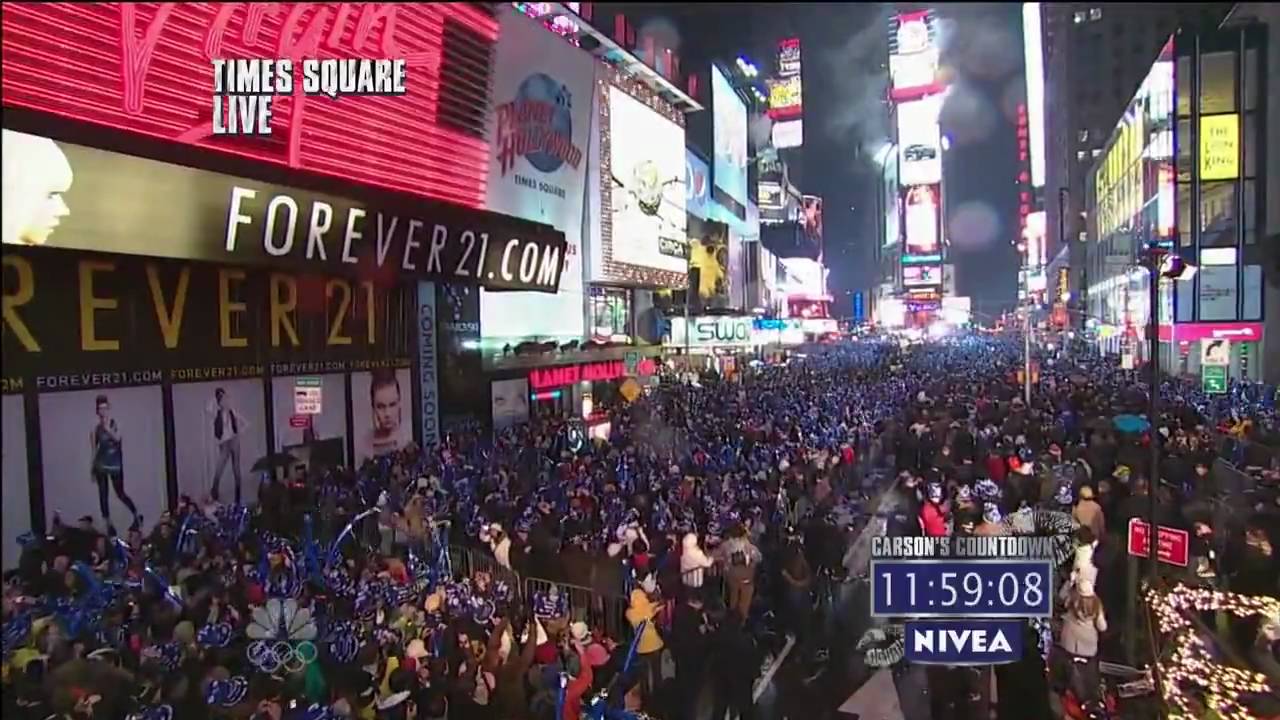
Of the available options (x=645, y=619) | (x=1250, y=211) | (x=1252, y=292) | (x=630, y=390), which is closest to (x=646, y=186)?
(x=630, y=390)

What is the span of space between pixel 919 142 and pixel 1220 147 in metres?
16.5

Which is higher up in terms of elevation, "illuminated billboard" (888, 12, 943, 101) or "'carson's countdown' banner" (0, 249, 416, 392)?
"illuminated billboard" (888, 12, 943, 101)

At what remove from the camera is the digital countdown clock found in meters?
5.14

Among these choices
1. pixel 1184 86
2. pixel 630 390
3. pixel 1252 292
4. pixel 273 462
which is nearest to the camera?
pixel 273 462

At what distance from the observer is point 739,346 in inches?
543

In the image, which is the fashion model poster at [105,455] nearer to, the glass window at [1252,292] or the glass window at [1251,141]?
the glass window at [1252,292]

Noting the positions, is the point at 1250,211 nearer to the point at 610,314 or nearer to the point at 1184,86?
the point at 1184,86

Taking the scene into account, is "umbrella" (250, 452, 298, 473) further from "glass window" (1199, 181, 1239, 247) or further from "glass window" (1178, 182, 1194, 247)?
"glass window" (1178, 182, 1194, 247)

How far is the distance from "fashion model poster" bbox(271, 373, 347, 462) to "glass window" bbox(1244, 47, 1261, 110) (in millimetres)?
19729

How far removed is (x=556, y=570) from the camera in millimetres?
7051

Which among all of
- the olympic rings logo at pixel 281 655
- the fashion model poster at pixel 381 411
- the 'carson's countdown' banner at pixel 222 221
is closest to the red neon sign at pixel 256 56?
the 'carson's countdown' banner at pixel 222 221

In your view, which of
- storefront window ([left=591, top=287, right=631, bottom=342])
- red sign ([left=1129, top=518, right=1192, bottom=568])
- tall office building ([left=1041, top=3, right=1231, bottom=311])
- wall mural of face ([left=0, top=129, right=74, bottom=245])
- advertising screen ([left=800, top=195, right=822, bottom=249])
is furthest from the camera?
tall office building ([left=1041, top=3, right=1231, bottom=311])

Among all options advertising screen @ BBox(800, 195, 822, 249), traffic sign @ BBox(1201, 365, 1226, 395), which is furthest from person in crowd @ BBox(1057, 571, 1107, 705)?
traffic sign @ BBox(1201, 365, 1226, 395)

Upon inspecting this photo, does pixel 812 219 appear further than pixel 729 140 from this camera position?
No
